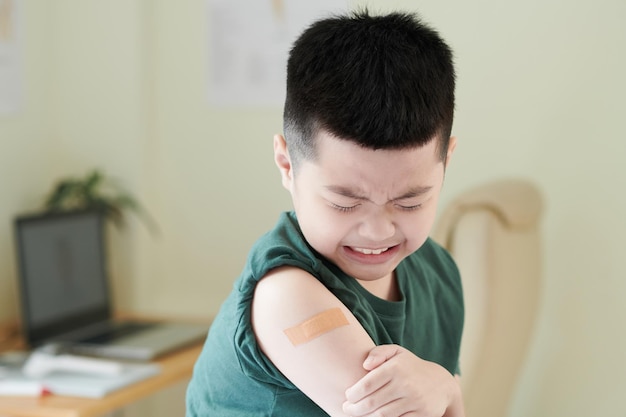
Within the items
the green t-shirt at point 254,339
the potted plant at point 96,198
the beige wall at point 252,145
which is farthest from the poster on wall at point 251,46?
the green t-shirt at point 254,339

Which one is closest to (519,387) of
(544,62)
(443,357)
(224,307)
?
(544,62)

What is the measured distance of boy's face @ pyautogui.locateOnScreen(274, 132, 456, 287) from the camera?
0.98m

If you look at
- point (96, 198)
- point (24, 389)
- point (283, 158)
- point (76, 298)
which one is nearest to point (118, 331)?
point (76, 298)

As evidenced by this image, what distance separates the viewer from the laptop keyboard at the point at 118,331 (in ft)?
8.79

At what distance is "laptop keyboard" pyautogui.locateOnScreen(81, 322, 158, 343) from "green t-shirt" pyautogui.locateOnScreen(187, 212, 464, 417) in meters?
1.51

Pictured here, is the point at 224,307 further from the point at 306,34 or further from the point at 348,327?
the point at 306,34

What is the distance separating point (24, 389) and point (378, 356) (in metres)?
1.44

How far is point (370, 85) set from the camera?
0.99m

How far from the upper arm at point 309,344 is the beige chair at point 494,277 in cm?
121

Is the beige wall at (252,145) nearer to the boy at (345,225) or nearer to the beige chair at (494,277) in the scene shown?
the beige chair at (494,277)

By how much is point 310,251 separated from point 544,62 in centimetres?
172

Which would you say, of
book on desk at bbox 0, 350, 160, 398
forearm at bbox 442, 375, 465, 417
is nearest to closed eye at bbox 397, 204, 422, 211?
forearm at bbox 442, 375, 465, 417

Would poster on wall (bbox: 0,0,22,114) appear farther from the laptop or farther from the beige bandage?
the beige bandage

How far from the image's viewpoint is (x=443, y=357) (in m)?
1.31
